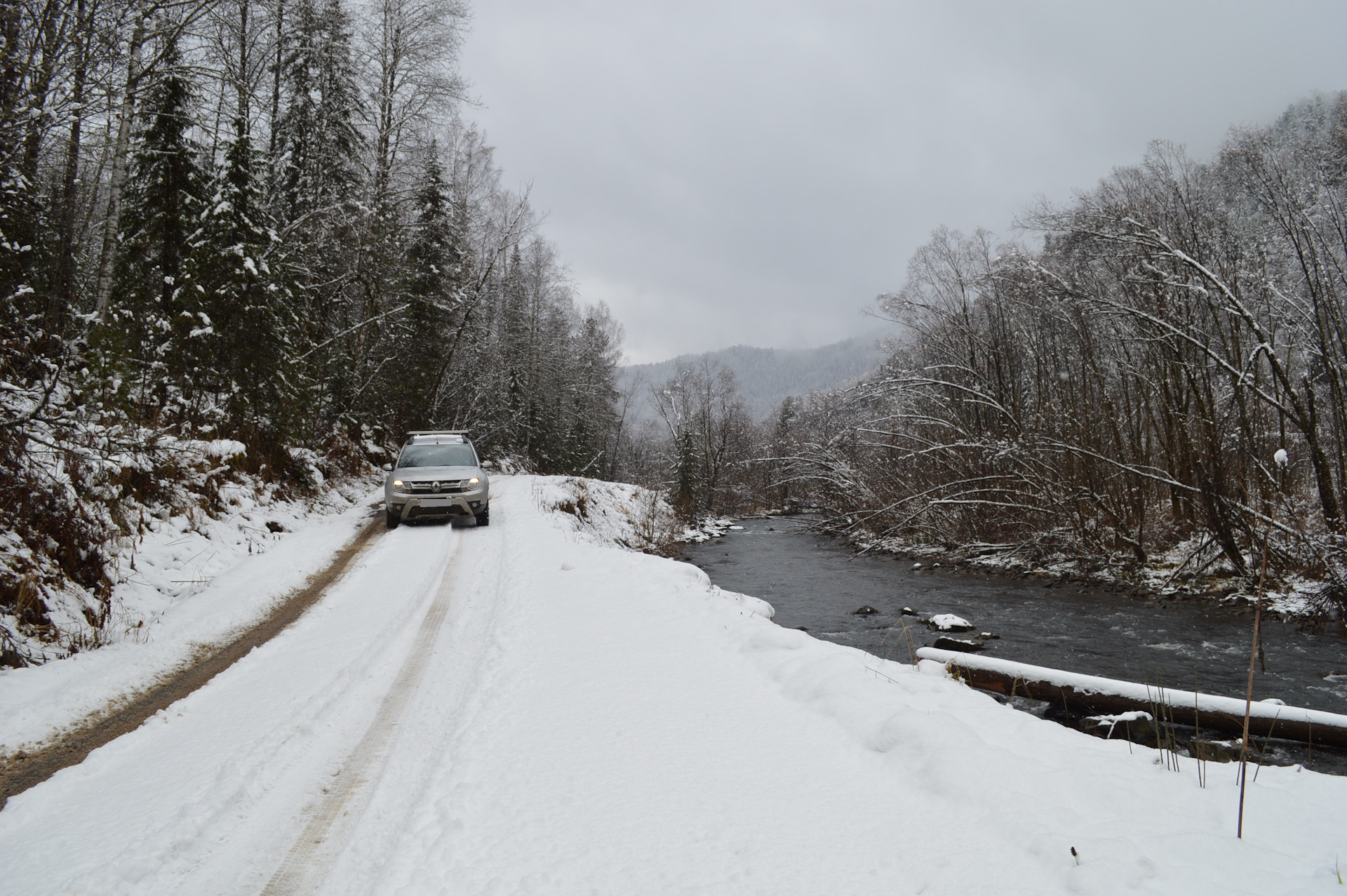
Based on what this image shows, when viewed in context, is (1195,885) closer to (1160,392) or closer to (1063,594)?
(1063,594)

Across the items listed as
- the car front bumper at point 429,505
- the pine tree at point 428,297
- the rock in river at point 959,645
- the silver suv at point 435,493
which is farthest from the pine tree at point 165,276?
the rock in river at point 959,645

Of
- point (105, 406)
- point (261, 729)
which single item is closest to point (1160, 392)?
point (261, 729)

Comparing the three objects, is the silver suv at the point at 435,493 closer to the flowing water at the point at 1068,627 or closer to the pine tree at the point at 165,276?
the pine tree at the point at 165,276

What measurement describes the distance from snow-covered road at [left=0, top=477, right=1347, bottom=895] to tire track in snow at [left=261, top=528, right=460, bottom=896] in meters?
0.01

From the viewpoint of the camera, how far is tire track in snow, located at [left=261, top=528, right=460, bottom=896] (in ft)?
8.79

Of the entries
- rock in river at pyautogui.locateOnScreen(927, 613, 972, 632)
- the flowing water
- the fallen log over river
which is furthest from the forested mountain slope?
rock in river at pyautogui.locateOnScreen(927, 613, 972, 632)

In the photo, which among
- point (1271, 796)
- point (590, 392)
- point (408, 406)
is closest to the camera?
point (1271, 796)

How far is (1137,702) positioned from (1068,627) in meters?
6.06

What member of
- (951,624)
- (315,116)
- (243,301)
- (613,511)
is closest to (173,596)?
(243,301)

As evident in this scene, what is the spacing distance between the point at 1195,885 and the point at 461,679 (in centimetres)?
449

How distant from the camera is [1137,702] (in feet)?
17.2

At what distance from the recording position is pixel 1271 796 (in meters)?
2.98

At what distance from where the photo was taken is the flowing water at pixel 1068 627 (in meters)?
7.90

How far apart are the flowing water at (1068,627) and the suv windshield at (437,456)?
671 centimetres
